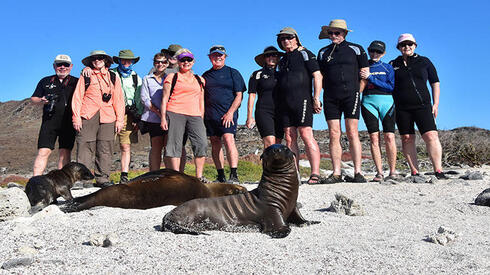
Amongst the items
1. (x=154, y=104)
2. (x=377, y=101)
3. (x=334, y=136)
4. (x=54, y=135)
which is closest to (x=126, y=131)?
(x=154, y=104)

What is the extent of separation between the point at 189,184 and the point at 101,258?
267 cm

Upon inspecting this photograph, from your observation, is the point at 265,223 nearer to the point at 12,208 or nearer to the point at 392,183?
the point at 12,208

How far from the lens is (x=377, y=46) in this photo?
999 centimetres

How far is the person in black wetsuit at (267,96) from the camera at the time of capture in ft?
30.6

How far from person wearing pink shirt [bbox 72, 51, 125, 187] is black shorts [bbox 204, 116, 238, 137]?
1589 millimetres

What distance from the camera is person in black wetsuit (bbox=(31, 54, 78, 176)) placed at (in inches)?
354

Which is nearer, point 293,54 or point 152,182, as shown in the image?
point 152,182

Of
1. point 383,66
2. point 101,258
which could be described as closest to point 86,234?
point 101,258

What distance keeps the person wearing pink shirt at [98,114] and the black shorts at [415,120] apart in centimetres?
537

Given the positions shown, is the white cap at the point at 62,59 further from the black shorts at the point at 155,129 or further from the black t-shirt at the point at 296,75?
the black t-shirt at the point at 296,75

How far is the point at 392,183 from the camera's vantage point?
946cm

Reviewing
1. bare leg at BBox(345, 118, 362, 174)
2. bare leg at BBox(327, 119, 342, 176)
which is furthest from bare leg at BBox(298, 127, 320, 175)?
bare leg at BBox(345, 118, 362, 174)

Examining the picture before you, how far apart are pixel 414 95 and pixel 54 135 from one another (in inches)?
267

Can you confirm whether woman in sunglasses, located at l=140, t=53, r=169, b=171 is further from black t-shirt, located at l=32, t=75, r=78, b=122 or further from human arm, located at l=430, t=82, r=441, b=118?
human arm, located at l=430, t=82, r=441, b=118
